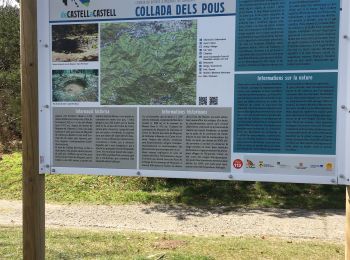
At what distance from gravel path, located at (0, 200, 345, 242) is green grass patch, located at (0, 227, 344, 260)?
702 millimetres

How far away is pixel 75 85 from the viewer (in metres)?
3.96

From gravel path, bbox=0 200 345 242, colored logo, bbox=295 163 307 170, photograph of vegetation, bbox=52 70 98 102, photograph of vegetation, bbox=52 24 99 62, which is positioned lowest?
gravel path, bbox=0 200 345 242

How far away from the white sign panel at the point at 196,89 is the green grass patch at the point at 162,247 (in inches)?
88.7

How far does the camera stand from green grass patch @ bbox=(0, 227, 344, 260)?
19.4ft

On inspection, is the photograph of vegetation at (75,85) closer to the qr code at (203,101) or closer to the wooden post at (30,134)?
the wooden post at (30,134)

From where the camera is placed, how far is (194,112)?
3.71 m

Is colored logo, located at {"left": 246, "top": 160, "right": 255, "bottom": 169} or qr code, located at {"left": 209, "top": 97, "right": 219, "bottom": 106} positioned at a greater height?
qr code, located at {"left": 209, "top": 97, "right": 219, "bottom": 106}

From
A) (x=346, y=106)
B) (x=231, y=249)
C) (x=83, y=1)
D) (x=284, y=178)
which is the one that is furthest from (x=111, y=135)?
(x=231, y=249)

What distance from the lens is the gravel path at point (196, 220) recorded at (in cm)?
796

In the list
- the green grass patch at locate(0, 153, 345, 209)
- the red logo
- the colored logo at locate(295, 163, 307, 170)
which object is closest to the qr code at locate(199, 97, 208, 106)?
the red logo

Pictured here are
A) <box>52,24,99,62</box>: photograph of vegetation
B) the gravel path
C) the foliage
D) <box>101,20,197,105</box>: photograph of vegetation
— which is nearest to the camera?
<box>101,20,197,105</box>: photograph of vegetation

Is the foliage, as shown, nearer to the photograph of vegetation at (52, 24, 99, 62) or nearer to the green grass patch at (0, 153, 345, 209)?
the green grass patch at (0, 153, 345, 209)

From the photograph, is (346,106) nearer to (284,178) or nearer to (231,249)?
(284,178)

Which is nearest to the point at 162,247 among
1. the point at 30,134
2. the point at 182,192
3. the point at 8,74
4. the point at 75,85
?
the point at 30,134
